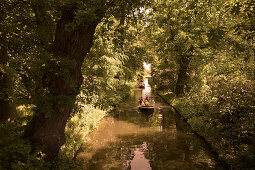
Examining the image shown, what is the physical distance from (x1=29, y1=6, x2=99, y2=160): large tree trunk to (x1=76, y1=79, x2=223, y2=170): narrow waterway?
3114mm

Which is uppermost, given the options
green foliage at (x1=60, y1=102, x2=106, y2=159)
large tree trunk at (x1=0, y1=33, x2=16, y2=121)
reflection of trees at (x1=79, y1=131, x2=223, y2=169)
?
large tree trunk at (x1=0, y1=33, x2=16, y2=121)

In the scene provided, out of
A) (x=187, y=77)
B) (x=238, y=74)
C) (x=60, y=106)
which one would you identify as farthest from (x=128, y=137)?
(x=187, y=77)

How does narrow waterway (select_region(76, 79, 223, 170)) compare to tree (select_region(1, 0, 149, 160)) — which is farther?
narrow waterway (select_region(76, 79, 223, 170))

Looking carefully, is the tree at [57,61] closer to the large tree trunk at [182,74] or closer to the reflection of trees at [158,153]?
the reflection of trees at [158,153]

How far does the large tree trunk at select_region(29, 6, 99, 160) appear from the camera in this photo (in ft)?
18.1

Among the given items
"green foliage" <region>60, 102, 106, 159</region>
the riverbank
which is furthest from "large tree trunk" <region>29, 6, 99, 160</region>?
the riverbank

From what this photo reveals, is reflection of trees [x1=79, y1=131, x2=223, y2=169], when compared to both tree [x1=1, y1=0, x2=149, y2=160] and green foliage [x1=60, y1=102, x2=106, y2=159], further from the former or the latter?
tree [x1=1, y1=0, x2=149, y2=160]

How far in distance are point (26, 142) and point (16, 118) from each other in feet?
11.0

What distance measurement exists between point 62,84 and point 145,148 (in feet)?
22.2

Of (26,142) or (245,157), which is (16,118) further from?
(245,157)

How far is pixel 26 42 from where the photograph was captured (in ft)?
22.1

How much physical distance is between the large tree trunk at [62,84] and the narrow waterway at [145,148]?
10.2 ft

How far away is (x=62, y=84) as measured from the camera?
5.77 m

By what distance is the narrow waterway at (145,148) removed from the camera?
8750 mm
